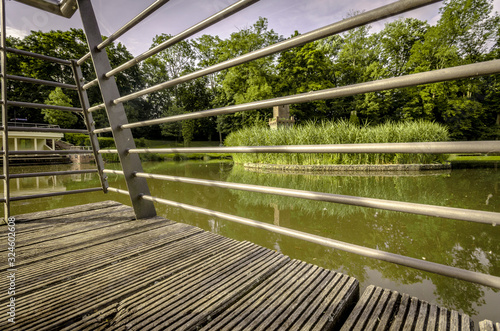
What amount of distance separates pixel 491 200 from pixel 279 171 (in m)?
4.66

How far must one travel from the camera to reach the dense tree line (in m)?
15.5

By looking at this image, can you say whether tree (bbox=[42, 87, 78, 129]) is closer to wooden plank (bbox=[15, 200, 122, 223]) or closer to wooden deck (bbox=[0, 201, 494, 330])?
wooden plank (bbox=[15, 200, 122, 223])

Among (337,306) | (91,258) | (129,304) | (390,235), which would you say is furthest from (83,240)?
(390,235)

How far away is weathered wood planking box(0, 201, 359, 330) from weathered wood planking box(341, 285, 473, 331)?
0.04 metres

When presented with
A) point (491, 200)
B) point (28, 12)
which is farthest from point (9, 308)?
point (491, 200)

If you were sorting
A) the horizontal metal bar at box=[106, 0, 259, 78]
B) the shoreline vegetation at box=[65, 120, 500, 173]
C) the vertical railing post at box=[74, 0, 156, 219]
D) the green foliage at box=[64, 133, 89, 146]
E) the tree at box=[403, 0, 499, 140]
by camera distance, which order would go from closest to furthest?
1. the horizontal metal bar at box=[106, 0, 259, 78]
2. the vertical railing post at box=[74, 0, 156, 219]
3. the shoreline vegetation at box=[65, 120, 500, 173]
4. the tree at box=[403, 0, 499, 140]
5. the green foliage at box=[64, 133, 89, 146]

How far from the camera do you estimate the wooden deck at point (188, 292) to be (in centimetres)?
50

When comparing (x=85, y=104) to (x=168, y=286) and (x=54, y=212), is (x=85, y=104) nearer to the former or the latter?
(x=54, y=212)

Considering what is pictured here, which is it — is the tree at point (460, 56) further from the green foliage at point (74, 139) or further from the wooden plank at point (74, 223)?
the green foliage at point (74, 139)

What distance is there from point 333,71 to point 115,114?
2100 cm

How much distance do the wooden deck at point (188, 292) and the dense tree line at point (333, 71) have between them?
13.9m

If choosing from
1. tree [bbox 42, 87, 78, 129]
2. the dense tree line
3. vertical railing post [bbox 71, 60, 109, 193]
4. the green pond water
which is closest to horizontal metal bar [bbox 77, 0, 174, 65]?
vertical railing post [bbox 71, 60, 109, 193]

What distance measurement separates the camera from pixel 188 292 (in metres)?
0.61

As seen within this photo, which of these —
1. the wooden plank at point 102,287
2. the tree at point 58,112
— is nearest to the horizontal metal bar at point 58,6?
the wooden plank at point 102,287
